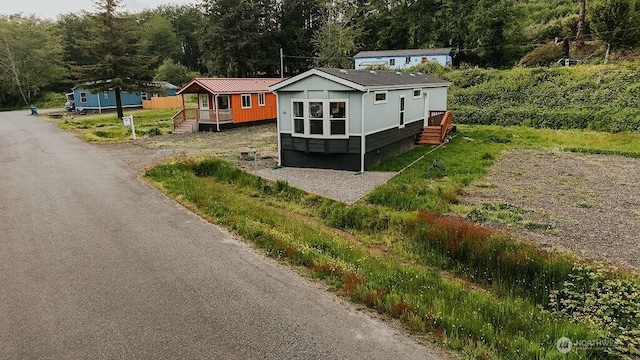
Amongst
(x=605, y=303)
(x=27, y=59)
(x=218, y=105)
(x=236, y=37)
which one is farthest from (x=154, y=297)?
(x=27, y=59)

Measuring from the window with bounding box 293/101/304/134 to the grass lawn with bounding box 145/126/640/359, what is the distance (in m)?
2.89

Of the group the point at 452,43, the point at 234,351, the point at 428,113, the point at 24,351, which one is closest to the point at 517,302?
the point at 234,351

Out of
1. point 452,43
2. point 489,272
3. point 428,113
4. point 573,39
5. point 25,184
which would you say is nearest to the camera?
point 489,272

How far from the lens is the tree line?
31.0 meters

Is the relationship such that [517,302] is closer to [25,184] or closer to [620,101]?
[25,184]

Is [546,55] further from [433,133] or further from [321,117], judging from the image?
[321,117]

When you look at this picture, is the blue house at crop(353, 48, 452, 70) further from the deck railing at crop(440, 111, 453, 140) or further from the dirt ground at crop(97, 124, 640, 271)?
the dirt ground at crop(97, 124, 640, 271)

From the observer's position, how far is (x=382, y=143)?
1584 centimetres

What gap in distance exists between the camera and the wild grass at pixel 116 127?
22.6m

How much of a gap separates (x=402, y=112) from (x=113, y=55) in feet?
77.8

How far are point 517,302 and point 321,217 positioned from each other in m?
5.33

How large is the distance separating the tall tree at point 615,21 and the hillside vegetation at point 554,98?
3.47 metres

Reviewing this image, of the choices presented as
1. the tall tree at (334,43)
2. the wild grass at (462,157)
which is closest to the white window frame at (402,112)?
the wild grass at (462,157)

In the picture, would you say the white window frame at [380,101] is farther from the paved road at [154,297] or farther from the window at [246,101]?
the window at [246,101]
